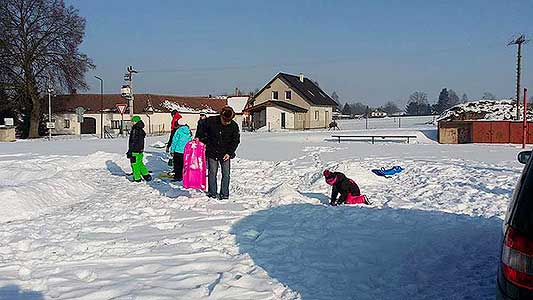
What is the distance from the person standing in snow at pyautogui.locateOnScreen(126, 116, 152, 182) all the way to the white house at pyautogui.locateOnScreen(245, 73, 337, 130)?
48.4 meters

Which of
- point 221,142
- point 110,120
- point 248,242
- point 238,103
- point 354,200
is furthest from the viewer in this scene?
point 110,120

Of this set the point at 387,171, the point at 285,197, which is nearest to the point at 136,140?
the point at 285,197

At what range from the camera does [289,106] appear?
215 feet

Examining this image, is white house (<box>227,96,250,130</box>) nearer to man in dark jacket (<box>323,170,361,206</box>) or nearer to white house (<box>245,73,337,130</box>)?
white house (<box>245,73,337,130</box>)

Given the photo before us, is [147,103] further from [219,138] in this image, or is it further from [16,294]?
[16,294]

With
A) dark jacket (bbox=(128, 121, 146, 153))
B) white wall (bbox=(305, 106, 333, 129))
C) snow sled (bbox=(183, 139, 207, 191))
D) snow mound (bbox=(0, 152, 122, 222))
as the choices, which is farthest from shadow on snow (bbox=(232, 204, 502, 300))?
white wall (bbox=(305, 106, 333, 129))

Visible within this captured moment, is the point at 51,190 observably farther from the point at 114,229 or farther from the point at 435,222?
the point at 435,222

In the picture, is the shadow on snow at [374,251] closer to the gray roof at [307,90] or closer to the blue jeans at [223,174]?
the blue jeans at [223,174]

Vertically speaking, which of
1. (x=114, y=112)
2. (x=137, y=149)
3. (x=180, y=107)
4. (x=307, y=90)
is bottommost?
(x=137, y=149)

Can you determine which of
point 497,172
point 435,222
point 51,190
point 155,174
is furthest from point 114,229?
point 497,172

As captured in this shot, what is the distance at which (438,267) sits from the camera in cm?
538

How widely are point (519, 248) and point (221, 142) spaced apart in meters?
7.55

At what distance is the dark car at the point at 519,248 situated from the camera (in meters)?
2.59

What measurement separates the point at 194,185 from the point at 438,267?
6.02 m
